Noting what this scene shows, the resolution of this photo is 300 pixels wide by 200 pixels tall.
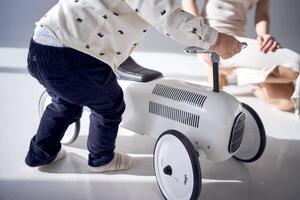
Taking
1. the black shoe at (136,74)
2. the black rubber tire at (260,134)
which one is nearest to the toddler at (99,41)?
the black shoe at (136,74)

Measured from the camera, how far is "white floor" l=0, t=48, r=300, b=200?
2.70 ft

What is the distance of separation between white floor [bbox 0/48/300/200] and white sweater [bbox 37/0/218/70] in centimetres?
28

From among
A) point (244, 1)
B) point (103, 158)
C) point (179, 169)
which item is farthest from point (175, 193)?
point (244, 1)

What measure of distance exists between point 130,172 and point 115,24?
0.37 meters

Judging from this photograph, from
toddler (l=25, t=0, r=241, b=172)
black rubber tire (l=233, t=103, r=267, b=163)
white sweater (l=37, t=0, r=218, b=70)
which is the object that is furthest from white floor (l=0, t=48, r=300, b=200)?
white sweater (l=37, t=0, r=218, b=70)

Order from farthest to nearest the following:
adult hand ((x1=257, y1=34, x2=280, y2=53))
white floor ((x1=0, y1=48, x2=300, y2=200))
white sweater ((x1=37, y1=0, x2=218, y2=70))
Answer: adult hand ((x1=257, y1=34, x2=280, y2=53))
white floor ((x1=0, y1=48, x2=300, y2=200))
white sweater ((x1=37, y1=0, x2=218, y2=70))

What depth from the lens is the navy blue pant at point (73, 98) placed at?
0.74m

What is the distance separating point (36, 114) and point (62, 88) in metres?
0.43

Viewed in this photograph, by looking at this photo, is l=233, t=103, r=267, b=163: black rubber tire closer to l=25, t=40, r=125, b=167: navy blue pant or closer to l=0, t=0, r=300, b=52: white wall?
l=25, t=40, r=125, b=167: navy blue pant

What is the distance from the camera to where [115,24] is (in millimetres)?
724

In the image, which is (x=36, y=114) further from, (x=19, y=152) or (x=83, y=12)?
(x=83, y=12)

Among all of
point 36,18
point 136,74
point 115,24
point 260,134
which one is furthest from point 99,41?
point 36,18

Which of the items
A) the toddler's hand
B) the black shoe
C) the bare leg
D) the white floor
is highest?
the toddler's hand

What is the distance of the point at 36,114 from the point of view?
114 centimetres
